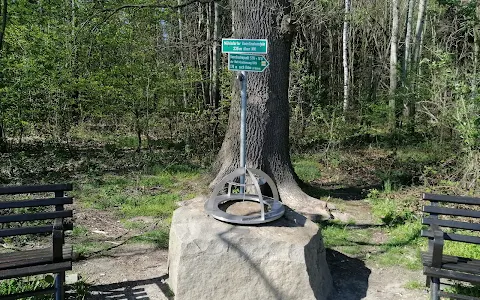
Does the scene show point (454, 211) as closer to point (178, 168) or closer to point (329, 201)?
point (329, 201)

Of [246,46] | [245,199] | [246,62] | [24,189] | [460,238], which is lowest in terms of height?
[460,238]

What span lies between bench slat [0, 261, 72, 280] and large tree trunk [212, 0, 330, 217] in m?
3.55

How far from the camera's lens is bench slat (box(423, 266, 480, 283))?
3.30 meters

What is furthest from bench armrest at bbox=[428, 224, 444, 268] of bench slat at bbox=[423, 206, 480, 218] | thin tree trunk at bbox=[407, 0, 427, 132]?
thin tree trunk at bbox=[407, 0, 427, 132]

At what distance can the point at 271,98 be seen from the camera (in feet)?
20.9

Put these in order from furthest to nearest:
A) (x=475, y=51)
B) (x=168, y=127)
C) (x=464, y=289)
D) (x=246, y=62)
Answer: (x=168, y=127), (x=475, y=51), (x=246, y=62), (x=464, y=289)

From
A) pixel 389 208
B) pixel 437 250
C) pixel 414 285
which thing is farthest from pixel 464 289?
pixel 389 208

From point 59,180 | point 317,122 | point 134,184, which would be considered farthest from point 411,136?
point 59,180

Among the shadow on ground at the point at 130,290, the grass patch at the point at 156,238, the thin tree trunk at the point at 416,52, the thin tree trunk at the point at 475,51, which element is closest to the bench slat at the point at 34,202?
the shadow on ground at the point at 130,290

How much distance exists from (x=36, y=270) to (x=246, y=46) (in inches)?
107

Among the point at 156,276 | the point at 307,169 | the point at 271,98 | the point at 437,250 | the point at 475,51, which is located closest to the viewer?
the point at 437,250

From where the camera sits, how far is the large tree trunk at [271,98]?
6301 mm

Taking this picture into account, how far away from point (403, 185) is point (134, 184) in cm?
494

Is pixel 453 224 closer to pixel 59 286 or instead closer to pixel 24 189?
pixel 59 286
